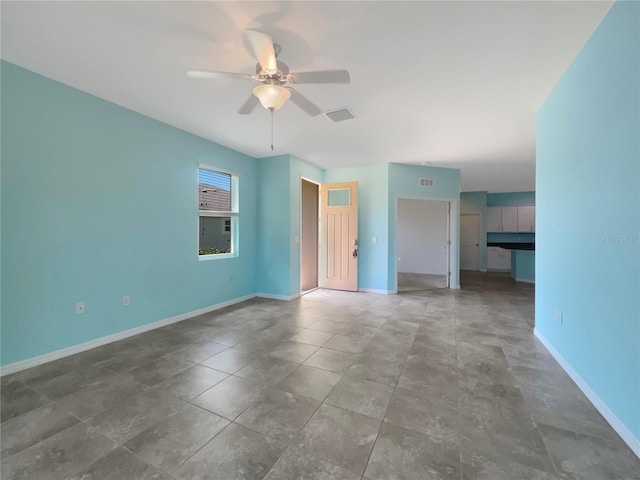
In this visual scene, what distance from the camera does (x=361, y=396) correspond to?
2.10m

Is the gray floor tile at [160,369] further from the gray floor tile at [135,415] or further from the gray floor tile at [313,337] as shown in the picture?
the gray floor tile at [313,337]

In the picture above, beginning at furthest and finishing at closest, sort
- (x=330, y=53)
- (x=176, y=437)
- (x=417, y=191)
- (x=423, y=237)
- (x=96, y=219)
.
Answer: (x=423, y=237) → (x=417, y=191) → (x=96, y=219) → (x=330, y=53) → (x=176, y=437)

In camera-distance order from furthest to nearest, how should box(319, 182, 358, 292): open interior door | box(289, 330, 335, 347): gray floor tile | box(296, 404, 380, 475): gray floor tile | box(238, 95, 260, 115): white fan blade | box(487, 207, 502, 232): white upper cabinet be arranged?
box(487, 207, 502, 232): white upper cabinet → box(319, 182, 358, 292): open interior door → box(289, 330, 335, 347): gray floor tile → box(238, 95, 260, 115): white fan blade → box(296, 404, 380, 475): gray floor tile

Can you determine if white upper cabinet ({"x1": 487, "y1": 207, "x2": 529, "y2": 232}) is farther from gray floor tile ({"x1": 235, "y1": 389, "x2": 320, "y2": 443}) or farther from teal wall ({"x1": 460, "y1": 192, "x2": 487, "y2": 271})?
gray floor tile ({"x1": 235, "y1": 389, "x2": 320, "y2": 443})

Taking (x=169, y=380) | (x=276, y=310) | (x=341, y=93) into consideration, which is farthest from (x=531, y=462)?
(x=276, y=310)

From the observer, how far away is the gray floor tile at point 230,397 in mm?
1935

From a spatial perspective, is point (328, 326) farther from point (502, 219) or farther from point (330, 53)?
point (502, 219)

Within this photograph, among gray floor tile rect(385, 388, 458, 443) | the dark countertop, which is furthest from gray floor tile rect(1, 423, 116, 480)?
the dark countertop

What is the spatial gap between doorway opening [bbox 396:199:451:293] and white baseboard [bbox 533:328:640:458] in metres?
5.34

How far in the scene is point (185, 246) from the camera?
156 inches

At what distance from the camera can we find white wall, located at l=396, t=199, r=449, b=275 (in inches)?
327

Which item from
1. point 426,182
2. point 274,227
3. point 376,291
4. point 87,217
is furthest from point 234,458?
point 426,182

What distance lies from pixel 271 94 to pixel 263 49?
1.00 ft

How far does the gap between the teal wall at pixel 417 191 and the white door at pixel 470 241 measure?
367 centimetres
